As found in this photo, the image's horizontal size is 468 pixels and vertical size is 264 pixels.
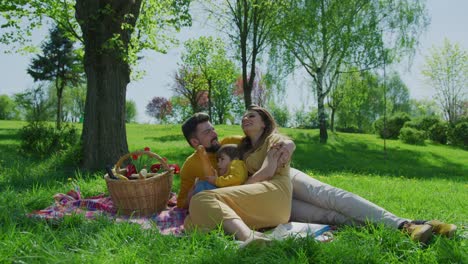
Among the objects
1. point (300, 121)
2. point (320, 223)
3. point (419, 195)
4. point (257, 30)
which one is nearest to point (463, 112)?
point (300, 121)

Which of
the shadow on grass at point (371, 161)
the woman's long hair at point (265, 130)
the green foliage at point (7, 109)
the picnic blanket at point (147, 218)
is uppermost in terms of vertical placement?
the green foliage at point (7, 109)

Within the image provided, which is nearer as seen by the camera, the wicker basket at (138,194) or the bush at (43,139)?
the wicker basket at (138,194)

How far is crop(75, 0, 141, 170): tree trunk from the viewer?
8.49m

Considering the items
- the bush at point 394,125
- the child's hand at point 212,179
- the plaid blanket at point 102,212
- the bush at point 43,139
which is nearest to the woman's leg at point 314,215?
the child's hand at point 212,179

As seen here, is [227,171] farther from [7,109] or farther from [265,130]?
[7,109]

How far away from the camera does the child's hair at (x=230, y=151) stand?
4.38 metres

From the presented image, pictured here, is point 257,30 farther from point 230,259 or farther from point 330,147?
point 230,259

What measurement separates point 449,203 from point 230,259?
4.47 m

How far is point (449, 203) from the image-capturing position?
605 centimetres

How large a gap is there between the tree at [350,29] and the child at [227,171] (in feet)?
48.5

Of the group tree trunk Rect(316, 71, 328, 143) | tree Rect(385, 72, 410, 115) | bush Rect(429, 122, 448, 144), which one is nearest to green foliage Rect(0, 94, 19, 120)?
tree Rect(385, 72, 410, 115)

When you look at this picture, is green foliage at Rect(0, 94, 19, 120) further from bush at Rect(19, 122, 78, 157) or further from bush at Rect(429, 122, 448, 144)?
bush at Rect(429, 122, 448, 144)

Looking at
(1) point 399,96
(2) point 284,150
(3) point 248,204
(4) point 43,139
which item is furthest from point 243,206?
(1) point 399,96

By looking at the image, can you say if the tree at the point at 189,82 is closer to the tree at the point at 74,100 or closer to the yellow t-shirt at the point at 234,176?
the tree at the point at 74,100
